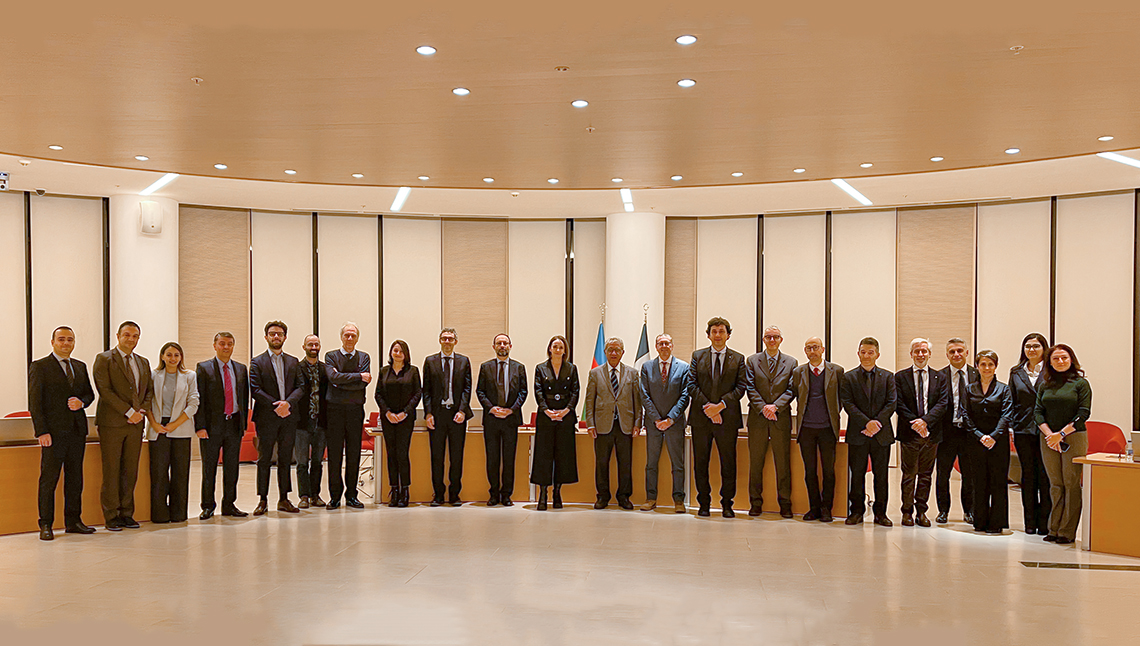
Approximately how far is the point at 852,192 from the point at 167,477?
870cm

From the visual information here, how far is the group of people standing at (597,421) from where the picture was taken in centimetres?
725

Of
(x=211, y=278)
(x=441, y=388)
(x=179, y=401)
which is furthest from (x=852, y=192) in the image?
(x=211, y=278)

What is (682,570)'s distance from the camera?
20.1ft

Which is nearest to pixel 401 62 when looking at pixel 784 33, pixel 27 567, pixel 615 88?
pixel 615 88

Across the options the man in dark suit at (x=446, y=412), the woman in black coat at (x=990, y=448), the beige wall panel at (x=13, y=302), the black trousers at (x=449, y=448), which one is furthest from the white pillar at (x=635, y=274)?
the beige wall panel at (x=13, y=302)

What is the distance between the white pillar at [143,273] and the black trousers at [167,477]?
4394mm

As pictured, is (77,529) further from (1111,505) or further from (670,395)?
(1111,505)

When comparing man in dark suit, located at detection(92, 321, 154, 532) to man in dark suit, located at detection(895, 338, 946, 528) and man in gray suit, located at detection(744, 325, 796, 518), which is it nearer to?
man in gray suit, located at detection(744, 325, 796, 518)

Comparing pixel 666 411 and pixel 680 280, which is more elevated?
pixel 680 280

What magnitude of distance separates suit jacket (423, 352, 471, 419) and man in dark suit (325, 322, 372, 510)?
62cm

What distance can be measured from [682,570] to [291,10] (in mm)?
4560

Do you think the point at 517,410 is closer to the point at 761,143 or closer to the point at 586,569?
the point at 586,569

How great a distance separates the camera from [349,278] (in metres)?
13.3

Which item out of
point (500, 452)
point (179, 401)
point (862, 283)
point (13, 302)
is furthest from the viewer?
point (862, 283)
